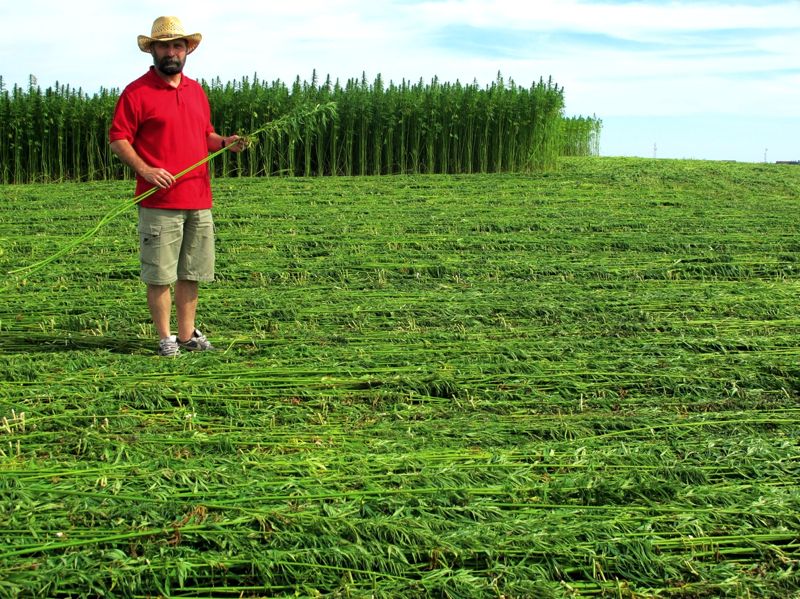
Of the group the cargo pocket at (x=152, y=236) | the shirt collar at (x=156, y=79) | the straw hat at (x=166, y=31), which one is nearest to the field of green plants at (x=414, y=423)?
the cargo pocket at (x=152, y=236)

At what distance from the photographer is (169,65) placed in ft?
17.4

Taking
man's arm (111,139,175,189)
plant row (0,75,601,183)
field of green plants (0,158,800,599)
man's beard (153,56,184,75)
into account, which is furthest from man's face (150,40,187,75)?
plant row (0,75,601,183)

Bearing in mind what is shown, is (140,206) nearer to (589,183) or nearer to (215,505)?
(215,505)

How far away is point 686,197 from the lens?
1289 cm

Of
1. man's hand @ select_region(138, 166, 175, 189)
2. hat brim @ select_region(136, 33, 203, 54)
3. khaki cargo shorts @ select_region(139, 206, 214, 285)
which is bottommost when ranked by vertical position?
khaki cargo shorts @ select_region(139, 206, 214, 285)

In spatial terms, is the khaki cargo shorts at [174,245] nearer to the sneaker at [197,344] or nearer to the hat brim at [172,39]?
the sneaker at [197,344]

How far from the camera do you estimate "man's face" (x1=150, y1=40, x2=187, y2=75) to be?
17.4 feet

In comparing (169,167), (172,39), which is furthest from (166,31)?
(169,167)

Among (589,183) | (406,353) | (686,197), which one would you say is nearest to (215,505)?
(406,353)

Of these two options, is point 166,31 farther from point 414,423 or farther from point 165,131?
point 414,423

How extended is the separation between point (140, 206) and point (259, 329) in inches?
45.7

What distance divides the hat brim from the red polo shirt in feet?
0.44

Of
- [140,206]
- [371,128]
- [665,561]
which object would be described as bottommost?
[665,561]

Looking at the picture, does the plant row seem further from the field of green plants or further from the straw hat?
the straw hat
